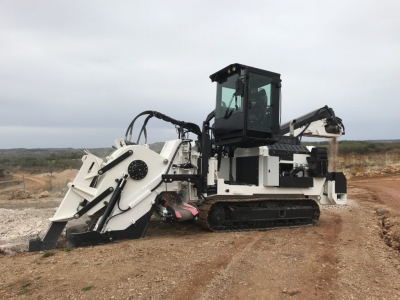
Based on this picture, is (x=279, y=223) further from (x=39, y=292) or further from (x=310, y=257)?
(x=39, y=292)

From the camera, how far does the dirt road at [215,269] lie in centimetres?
427

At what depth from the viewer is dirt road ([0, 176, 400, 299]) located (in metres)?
4.27

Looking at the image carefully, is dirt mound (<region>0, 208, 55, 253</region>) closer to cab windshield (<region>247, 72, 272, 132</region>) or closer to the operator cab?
the operator cab

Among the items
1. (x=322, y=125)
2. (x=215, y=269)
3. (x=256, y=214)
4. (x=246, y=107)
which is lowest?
(x=215, y=269)

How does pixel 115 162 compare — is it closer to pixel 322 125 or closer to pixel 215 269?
pixel 215 269

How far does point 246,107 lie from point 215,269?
3581mm

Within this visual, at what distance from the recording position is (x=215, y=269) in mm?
5141

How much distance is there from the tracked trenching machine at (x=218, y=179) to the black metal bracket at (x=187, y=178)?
0.02 metres

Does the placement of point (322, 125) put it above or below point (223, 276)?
above

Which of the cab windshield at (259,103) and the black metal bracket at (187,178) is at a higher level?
the cab windshield at (259,103)

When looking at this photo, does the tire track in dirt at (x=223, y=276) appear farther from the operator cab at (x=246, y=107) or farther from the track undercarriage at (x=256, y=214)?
the operator cab at (x=246, y=107)

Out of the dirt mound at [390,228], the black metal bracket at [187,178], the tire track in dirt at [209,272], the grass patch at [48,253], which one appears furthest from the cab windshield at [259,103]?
the grass patch at [48,253]

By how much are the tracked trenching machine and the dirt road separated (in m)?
0.50

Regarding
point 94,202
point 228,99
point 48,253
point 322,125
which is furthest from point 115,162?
point 322,125
